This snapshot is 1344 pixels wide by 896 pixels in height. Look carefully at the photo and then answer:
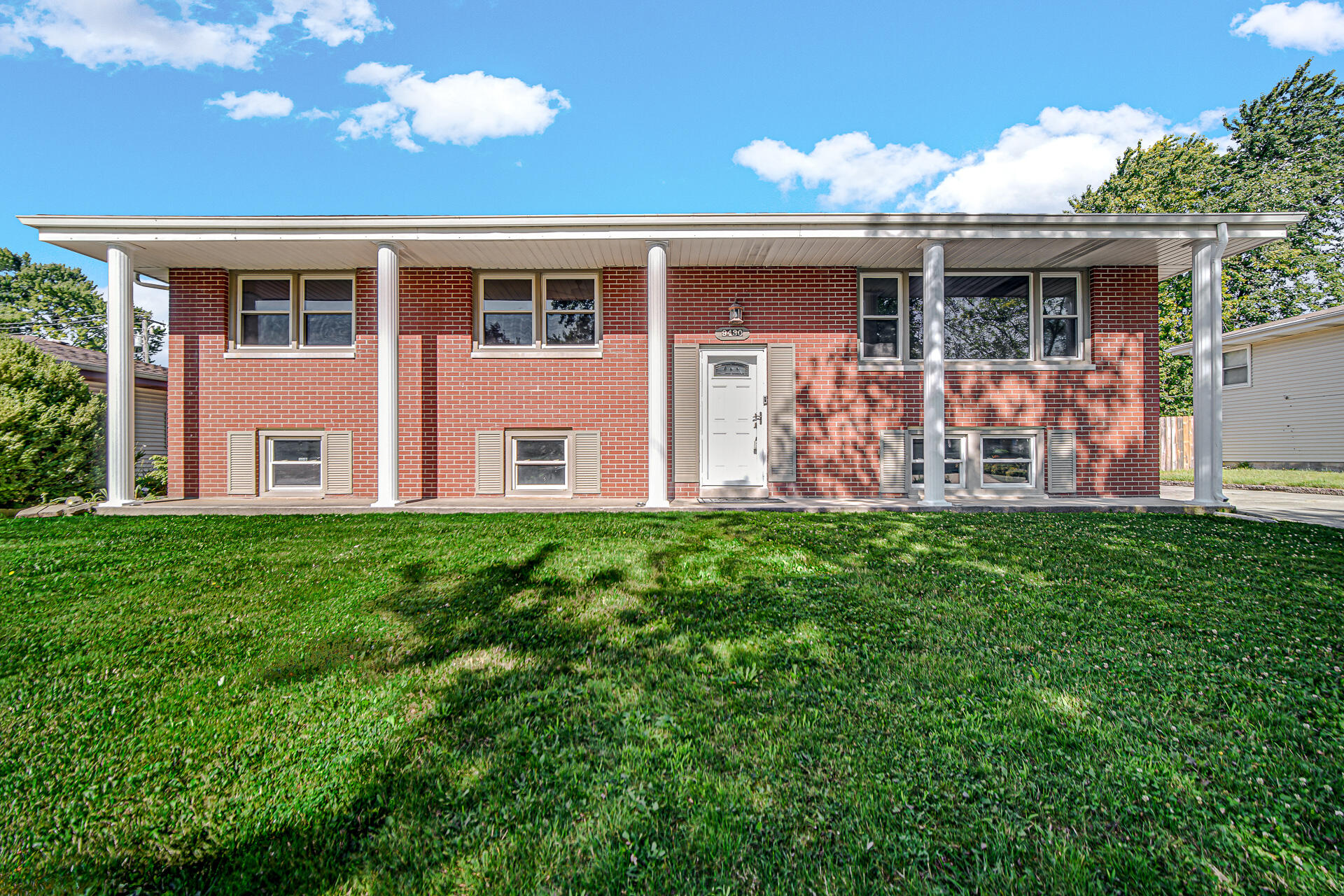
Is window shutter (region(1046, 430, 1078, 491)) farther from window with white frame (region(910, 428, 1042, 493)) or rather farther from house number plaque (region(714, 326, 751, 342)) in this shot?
house number plaque (region(714, 326, 751, 342))

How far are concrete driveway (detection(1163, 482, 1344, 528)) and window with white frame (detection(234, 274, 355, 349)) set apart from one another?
12309 millimetres

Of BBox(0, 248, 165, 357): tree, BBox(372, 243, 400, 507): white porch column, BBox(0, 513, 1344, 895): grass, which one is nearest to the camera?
BBox(0, 513, 1344, 895): grass

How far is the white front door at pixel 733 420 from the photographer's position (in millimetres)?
8969

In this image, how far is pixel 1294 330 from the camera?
1448 centimetres

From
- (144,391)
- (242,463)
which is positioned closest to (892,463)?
(242,463)

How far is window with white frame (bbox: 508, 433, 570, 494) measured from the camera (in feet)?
29.7

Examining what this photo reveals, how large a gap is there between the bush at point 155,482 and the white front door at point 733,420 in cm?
868

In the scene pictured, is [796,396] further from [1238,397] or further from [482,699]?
[1238,397]

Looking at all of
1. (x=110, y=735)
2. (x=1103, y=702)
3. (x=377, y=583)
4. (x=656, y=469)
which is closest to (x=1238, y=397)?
(x=656, y=469)

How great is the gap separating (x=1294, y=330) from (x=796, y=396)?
14495 mm

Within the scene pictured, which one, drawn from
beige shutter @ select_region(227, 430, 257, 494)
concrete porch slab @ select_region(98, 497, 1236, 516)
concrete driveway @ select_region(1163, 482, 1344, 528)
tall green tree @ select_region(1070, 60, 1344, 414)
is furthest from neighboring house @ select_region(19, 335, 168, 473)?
tall green tree @ select_region(1070, 60, 1344, 414)

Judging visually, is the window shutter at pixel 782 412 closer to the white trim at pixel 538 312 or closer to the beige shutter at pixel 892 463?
the beige shutter at pixel 892 463

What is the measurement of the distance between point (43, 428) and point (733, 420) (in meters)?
9.31

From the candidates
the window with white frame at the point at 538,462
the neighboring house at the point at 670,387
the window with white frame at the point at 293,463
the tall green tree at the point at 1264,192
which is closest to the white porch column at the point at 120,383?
the neighboring house at the point at 670,387
